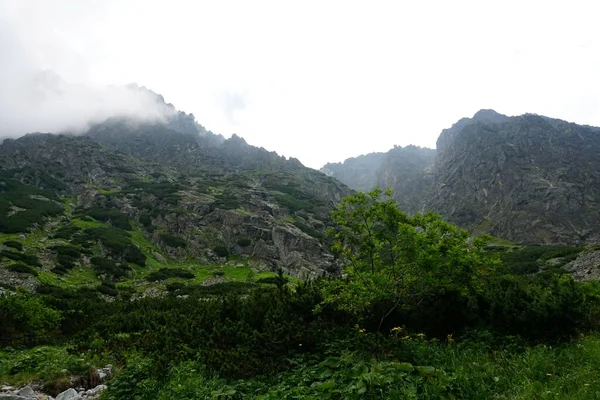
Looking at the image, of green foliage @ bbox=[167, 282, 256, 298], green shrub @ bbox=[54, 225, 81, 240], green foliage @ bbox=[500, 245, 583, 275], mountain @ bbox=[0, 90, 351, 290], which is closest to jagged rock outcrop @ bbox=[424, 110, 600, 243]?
green foliage @ bbox=[500, 245, 583, 275]

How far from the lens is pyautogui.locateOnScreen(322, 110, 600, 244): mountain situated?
116188mm

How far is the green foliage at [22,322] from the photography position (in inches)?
661

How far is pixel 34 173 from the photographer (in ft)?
380

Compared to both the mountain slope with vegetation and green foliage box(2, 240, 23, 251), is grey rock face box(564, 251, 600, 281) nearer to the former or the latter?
the mountain slope with vegetation

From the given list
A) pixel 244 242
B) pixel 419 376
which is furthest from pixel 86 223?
pixel 419 376

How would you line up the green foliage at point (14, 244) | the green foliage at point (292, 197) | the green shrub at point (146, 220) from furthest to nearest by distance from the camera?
the green foliage at point (292, 197), the green shrub at point (146, 220), the green foliage at point (14, 244)

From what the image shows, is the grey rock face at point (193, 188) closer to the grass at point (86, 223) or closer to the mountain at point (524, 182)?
the grass at point (86, 223)

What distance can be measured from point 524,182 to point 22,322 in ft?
505

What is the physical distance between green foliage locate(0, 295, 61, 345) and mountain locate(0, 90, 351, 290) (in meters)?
24.1

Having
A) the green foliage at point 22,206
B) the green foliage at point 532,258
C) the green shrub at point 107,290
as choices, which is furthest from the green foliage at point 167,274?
the green foliage at point 532,258

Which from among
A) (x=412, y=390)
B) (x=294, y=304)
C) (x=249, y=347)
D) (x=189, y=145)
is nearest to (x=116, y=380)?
(x=249, y=347)

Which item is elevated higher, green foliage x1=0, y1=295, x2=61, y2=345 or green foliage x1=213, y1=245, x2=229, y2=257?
green foliage x1=0, y1=295, x2=61, y2=345

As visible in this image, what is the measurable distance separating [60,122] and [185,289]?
189m

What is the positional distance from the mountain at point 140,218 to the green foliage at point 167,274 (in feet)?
1.21
